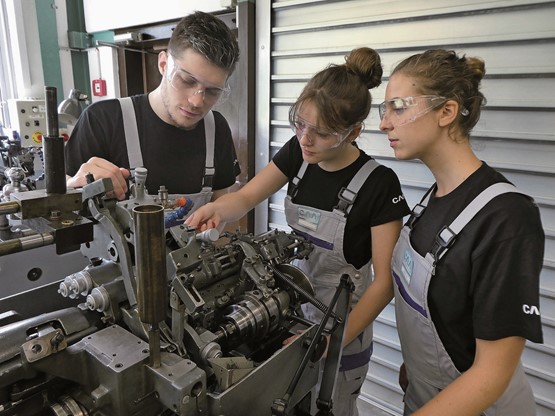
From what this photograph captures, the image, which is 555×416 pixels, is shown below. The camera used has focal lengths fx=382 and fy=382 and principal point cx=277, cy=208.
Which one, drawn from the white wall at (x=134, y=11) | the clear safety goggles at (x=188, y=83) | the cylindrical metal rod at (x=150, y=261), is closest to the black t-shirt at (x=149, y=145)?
the clear safety goggles at (x=188, y=83)

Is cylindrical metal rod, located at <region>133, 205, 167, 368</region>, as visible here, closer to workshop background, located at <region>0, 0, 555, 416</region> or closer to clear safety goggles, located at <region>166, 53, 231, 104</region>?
clear safety goggles, located at <region>166, 53, 231, 104</region>

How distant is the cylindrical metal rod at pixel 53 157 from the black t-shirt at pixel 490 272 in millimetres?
865

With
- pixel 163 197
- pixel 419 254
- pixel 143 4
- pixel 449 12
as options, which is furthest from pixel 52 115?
pixel 143 4

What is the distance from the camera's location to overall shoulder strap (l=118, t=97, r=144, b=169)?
4.71 feet

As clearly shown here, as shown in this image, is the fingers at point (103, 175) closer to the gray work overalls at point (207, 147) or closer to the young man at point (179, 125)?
the young man at point (179, 125)

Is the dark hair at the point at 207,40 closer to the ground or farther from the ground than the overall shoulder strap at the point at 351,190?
farther from the ground

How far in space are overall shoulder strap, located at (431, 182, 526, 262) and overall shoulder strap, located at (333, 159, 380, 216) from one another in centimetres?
33

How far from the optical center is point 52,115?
0.71 metres

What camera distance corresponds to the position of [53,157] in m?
0.75

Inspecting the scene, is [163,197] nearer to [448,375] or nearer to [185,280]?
[185,280]

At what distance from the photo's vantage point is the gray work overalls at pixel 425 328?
Answer: 0.92m

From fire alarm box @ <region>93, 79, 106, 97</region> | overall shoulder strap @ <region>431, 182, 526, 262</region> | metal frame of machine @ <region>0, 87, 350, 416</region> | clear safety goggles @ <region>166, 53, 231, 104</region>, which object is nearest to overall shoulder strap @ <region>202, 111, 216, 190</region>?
clear safety goggles @ <region>166, 53, 231, 104</region>

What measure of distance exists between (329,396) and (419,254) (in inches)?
16.6

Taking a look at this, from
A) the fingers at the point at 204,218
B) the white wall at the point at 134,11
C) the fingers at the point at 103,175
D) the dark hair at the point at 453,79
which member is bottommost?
the fingers at the point at 204,218
